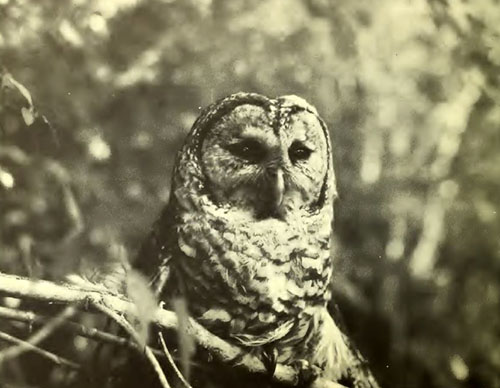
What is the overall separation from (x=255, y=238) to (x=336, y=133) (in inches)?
10.6

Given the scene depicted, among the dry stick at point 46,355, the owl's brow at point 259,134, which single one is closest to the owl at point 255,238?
the owl's brow at point 259,134

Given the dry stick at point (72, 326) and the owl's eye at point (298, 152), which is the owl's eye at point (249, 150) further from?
the dry stick at point (72, 326)

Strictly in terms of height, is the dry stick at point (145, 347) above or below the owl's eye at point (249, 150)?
below

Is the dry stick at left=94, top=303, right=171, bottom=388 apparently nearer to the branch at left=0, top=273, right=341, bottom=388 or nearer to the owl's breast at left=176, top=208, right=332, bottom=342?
the branch at left=0, top=273, right=341, bottom=388

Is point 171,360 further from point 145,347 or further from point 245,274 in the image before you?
point 245,274

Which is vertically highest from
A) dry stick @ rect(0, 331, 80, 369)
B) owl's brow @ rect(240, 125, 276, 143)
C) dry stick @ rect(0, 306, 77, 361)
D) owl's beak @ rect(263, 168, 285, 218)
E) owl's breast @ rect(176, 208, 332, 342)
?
owl's brow @ rect(240, 125, 276, 143)

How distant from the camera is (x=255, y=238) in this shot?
122 cm

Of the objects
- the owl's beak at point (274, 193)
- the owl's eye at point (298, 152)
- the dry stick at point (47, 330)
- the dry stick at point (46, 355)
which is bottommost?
the dry stick at point (46, 355)

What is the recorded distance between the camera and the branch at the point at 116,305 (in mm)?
1203

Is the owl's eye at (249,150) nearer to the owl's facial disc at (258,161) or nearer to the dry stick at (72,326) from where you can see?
the owl's facial disc at (258,161)

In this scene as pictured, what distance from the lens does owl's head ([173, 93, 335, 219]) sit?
1214mm

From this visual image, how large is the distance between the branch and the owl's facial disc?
242 millimetres

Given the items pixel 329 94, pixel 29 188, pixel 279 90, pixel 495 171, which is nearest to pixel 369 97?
pixel 329 94

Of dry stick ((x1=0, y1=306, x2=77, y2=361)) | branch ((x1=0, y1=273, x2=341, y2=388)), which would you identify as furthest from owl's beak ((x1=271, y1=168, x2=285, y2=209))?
dry stick ((x1=0, y1=306, x2=77, y2=361))
